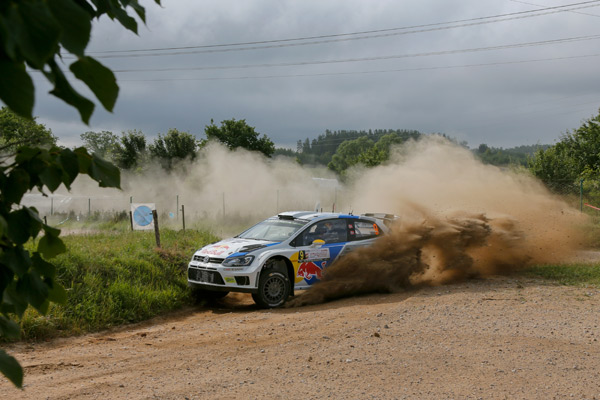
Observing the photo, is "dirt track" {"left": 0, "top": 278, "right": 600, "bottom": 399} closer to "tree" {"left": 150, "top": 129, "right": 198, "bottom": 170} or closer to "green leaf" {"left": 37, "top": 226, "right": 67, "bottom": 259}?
"green leaf" {"left": 37, "top": 226, "right": 67, "bottom": 259}

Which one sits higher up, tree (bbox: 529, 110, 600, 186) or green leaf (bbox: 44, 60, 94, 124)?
tree (bbox: 529, 110, 600, 186)

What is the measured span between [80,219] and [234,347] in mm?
31872

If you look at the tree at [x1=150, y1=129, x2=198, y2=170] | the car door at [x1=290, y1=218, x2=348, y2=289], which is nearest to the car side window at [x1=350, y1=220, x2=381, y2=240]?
the car door at [x1=290, y1=218, x2=348, y2=289]

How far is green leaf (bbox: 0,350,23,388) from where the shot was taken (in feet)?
5.42

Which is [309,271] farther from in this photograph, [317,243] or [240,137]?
[240,137]

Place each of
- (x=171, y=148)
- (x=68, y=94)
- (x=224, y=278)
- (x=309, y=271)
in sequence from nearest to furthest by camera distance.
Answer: (x=68, y=94) → (x=224, y=278) → (x=309, y=271) → (x=171, y=148)

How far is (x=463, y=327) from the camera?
7781 mm

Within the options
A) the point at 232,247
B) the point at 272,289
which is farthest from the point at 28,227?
the point at 232,247

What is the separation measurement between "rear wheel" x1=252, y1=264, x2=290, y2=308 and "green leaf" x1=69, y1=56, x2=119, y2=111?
9091 mm

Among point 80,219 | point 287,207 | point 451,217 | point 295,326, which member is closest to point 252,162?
point 287,207

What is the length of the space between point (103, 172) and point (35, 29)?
30.1 inches

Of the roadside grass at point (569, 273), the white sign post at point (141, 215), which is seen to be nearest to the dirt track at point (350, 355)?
the roadside grass at point (569, 273)

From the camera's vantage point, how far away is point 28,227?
1664 mm

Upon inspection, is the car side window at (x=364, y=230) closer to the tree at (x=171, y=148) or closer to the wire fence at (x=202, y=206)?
the wire fence at (x=202, y=206)
